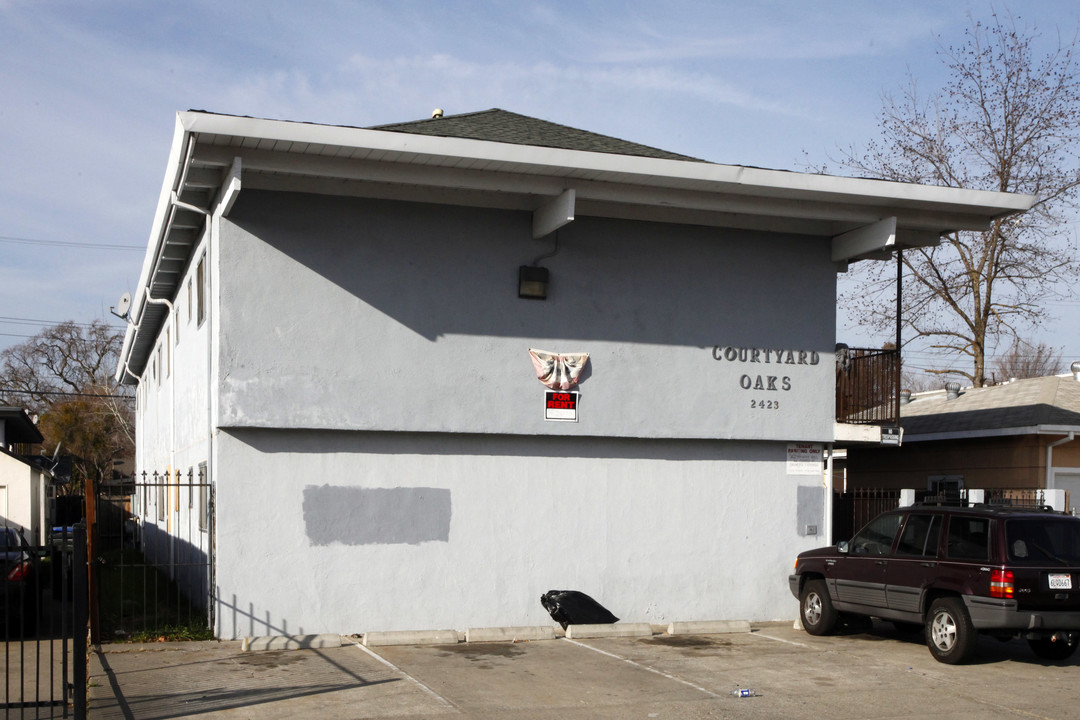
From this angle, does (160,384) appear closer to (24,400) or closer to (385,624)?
(385,624)

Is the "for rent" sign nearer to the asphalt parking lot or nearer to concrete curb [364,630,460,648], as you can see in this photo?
the asphalt parking lot

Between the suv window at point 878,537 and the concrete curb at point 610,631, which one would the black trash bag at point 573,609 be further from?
the suv window at point 878,537

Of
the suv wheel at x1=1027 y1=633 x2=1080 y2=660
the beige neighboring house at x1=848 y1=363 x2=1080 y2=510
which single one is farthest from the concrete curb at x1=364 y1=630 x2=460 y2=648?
the beige neighboring house at x1=848 y1=363 x2=1080 y2=510

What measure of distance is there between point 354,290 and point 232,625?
4274 millimetres

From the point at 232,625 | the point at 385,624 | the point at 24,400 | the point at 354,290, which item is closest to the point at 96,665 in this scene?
the point at 232,625

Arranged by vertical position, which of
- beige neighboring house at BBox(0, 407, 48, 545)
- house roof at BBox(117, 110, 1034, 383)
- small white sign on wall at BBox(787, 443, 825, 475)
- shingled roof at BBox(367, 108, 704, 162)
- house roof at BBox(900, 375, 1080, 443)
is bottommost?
beige neighboring house at BBox(0, 407, 48, 545)

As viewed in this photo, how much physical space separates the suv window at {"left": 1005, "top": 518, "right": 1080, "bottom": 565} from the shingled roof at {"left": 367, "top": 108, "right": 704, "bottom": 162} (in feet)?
19.8

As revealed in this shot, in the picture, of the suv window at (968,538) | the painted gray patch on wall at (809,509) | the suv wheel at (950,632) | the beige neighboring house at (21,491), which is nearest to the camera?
the suv wheel at (950,632)

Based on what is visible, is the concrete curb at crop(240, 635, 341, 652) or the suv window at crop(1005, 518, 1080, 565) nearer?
the suv window at crop(1005, 518, 1080, 565)

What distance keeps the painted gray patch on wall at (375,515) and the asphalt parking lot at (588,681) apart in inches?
51.9

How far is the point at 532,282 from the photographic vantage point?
46.0 ft

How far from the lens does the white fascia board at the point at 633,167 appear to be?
459 inches

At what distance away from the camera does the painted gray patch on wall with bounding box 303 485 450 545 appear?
42.8 ft

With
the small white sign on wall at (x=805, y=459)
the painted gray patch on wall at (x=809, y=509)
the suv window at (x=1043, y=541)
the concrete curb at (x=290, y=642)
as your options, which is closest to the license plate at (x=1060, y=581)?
the suv window at (x=1043, y=541)
